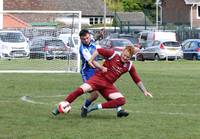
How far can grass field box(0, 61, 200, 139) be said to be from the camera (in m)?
12.9

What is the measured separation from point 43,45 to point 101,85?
86.0 ft

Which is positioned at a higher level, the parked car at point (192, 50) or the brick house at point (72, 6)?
the brick house at point (72, 6)

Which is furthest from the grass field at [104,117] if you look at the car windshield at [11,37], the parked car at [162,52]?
the parked car at [162,52]

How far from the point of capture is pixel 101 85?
1498 centimetres

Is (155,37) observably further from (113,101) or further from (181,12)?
(113,101)

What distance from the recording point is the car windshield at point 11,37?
40.0 metres

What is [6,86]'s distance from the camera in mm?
24250

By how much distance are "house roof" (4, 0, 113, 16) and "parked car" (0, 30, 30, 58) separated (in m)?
56.8

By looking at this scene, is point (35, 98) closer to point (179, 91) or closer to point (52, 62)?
point (179, 91)

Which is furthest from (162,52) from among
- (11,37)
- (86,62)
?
(86,62)

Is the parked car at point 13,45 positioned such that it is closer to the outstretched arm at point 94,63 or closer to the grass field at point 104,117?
the grass field at point 104,117

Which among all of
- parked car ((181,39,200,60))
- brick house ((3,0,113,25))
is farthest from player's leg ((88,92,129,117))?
brick house ((3,0,113,25))

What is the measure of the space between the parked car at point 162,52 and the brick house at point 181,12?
43.5 m

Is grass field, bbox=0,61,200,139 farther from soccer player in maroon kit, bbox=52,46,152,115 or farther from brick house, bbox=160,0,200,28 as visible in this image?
brick house, bbox=160,0,200,28
